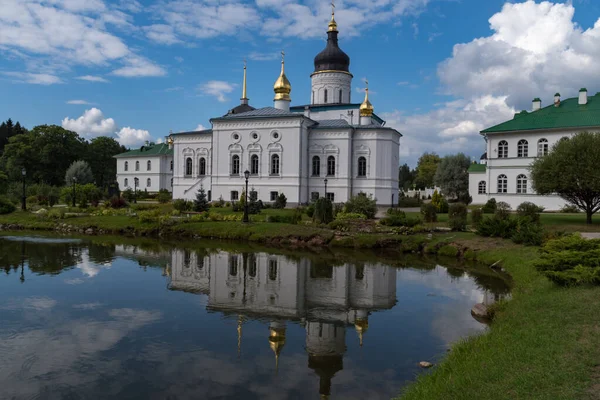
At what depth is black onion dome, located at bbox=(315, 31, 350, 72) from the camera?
1580 inches

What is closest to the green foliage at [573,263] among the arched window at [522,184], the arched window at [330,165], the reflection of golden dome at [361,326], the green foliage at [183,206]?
the reflection of golden dome at [361,326]

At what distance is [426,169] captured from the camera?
7088 centimetres

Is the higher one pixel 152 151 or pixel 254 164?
pixel 152 151

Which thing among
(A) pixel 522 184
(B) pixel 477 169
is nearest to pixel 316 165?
(A) pixel 522 184

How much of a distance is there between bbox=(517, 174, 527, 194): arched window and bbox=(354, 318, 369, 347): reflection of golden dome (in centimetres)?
2726

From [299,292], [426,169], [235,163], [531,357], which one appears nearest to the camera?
[531,357]

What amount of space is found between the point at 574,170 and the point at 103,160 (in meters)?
59.7

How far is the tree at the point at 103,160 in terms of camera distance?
208 feet

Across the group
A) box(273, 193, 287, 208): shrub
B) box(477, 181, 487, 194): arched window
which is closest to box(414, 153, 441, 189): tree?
box(477, 181, 487, 194): arched window

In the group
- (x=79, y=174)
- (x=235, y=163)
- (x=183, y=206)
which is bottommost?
(x=183, y=206)

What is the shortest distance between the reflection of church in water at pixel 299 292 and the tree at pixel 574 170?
33.5 feet

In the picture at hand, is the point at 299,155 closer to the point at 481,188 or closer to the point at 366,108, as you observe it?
the point at 366,108

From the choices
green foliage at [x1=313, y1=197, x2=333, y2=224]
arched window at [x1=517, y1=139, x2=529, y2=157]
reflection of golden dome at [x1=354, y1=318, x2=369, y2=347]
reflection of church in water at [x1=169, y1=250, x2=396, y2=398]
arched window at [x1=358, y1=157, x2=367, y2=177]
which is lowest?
reflection of golden dome at [x1=354, y1=318, x2=369, y2=347]

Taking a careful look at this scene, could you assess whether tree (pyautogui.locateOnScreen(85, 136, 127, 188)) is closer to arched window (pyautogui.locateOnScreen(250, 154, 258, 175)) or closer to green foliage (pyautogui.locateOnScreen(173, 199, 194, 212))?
arched window (pyautogui.locateOnScreen(250, 154, 258, 175))
